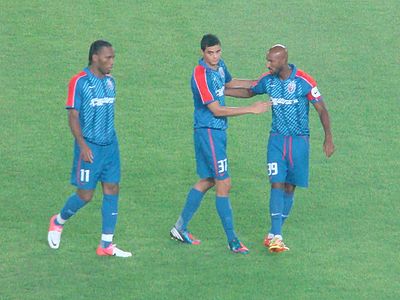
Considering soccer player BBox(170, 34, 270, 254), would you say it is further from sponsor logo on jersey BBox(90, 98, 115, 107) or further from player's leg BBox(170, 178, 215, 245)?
sponsor logo on jersey BBox(90, 98, 115, 107)

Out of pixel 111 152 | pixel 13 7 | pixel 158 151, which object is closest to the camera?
pixel 111 152

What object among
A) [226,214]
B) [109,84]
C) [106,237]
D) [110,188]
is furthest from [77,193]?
[226,214]

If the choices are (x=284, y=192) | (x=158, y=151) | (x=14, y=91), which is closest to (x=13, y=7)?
(x=14, y=91)

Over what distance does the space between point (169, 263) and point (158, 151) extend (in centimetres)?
334

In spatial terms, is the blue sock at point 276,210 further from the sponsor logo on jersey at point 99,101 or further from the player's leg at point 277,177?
the sponsor logo on jersey at point 99,101

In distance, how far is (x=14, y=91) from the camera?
18359 millimetres

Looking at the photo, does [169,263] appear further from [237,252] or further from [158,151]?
[158,151]

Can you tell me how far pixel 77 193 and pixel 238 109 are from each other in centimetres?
192

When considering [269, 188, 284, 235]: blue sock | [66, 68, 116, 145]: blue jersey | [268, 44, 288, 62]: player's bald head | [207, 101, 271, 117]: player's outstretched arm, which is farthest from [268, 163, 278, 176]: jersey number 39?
[66, 68, 116, 145]: blue jersey

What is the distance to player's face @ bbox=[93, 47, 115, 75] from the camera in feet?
44.9

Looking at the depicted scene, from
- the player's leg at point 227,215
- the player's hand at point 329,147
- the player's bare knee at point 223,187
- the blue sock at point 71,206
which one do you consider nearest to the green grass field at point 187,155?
the player's leg at point 227,215

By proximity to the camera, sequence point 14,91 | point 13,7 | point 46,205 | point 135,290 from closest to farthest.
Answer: point 135,290
point 46,205
point 14,91
point 13,7

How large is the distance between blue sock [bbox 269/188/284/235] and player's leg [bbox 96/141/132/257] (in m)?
1.56

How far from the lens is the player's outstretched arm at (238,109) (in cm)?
1370
